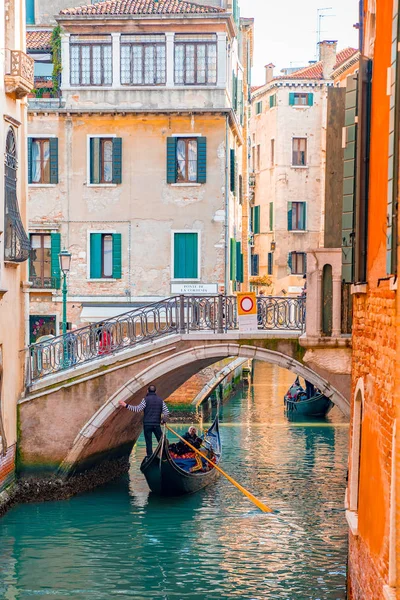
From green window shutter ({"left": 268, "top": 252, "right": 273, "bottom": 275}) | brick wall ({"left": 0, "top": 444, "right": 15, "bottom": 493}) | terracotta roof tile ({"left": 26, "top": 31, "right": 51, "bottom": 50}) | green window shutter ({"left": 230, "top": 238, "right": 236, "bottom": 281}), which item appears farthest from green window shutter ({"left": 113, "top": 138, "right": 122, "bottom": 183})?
green window shutter ({"left": 268, "top": 252, "right": 273, "bottom": 275})

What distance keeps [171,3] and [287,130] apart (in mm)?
16261

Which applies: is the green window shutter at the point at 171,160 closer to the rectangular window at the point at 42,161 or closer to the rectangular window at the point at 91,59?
the rectangular window at the point at 91,59

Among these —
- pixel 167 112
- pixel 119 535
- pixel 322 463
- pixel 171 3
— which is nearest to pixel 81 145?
pixel 167 112

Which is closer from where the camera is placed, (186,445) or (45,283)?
(186,445)

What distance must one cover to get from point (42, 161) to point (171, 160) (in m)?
2.64

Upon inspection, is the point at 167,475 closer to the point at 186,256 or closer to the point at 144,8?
the point at 186,256

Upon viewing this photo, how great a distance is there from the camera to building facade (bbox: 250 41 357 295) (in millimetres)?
37594

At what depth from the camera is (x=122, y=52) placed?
22.3 m

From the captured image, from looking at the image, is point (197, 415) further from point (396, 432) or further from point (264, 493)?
point (396, 432)

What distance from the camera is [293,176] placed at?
38000 mm

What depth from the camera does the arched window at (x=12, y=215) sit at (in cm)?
1357

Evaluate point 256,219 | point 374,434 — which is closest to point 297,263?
point 256,219

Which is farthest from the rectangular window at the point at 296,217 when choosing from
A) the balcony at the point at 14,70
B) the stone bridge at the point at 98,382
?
the balcony at the point at 14,70

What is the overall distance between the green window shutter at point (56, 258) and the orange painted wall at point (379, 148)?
15.2 m
